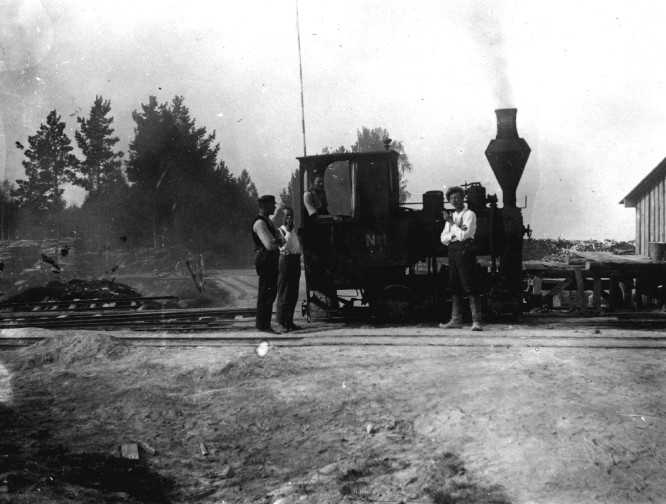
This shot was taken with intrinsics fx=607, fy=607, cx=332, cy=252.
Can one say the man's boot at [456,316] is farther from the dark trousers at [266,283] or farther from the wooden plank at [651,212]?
the wooden plank at [651,212]

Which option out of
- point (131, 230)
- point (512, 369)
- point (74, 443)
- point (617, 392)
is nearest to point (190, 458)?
point (74, 443)

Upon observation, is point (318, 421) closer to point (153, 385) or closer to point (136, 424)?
point (136, 424)

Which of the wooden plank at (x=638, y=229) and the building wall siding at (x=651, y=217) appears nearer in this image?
the building wall siding at (x=651, y=217)

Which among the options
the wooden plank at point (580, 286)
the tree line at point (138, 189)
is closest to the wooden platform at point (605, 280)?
the wooden plank at point (580, 286)

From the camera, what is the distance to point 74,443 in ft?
14.1

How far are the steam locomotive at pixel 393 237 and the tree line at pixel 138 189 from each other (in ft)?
99.5

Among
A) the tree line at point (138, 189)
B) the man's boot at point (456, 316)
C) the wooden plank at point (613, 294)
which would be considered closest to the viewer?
the man's boot at point (456, 316)

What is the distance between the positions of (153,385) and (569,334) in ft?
15.7

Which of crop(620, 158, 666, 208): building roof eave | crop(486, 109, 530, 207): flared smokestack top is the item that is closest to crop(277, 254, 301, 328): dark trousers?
crop(486, 109, 530, 207): flared smokestack top

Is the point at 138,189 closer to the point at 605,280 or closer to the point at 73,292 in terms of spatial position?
the point at 73,292

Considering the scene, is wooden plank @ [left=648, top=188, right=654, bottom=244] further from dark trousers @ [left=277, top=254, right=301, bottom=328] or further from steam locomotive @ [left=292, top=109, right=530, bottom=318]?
dark trousers @ [left=277, top=254, right=301, bottom=328]

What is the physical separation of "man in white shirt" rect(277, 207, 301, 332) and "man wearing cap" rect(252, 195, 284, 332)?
0.48 ft

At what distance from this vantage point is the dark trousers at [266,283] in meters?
7.98

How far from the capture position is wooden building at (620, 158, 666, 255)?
671 inches
